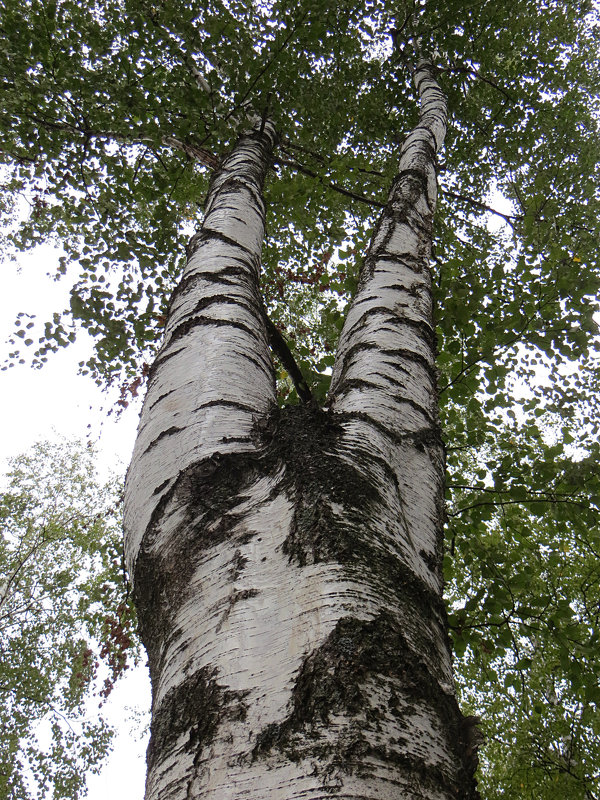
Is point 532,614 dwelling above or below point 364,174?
below

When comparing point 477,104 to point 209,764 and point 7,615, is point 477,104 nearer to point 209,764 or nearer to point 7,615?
point 209,764

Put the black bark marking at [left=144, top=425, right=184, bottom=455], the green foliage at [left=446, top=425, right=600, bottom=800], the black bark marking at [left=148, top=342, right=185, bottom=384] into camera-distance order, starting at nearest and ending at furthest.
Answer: the black bark marking at [left=144, top=425, right=184, bottom=455] < the black bark marking at [left=148, top=342, right=185, bottom=384] < the green foliage at [left=446, top=425, right=600, bottom=800]

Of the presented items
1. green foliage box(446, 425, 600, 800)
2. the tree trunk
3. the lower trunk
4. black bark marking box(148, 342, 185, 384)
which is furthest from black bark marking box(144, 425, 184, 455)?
green foliage box(446, 425, 600, 800)

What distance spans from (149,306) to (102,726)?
10923 millimetres

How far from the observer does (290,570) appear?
996 mm

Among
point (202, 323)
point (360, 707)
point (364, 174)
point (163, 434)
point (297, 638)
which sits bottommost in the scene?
point (360, 707)

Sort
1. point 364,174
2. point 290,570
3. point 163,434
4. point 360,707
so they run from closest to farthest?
point 360,707 → point 290,570 → point 163,434 → point 364,174

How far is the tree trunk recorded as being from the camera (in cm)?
75

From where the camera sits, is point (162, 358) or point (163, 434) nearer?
point (163, 434)

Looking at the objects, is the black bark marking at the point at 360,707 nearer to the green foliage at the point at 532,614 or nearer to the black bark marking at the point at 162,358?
the black bark marking at the point at 162,358

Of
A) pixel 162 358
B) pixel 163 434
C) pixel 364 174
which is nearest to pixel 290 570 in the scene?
pixel 163 434

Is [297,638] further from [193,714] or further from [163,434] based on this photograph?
[163,434]

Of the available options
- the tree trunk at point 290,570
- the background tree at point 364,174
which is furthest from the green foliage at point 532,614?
the tree trunk at point 290,570

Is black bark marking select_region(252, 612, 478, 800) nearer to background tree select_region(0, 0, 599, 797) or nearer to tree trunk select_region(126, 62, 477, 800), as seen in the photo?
tree trunk select_region(126, 62, 477, 800)
